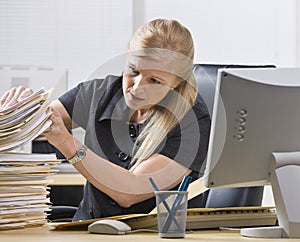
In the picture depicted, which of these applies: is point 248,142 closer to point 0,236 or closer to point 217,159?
point 217,159

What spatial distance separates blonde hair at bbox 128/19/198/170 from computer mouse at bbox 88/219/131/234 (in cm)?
45

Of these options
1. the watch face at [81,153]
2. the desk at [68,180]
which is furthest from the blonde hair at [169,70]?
the desk at [68,180]

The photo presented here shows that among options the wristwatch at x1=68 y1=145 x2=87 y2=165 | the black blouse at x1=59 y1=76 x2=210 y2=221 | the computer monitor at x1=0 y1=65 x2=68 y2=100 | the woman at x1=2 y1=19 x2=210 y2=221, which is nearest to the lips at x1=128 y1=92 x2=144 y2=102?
the woman at x1=2 y1=19 x2=210 y2=221

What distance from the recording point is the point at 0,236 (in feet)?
4.58

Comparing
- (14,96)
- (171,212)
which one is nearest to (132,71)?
(14,96)

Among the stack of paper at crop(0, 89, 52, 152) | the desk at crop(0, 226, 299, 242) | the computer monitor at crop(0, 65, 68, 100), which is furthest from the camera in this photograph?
the computer monitor at crop(0, 65, 68, 100)

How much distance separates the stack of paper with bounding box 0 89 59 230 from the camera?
1.46 m

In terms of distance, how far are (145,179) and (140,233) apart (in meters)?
0.34

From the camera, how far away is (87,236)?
1.39 metres

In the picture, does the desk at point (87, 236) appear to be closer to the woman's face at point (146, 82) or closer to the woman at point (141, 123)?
the woman at point (141, 123)

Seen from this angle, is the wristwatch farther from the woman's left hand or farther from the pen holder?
the pen holder

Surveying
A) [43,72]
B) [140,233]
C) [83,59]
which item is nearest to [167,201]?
[140,233]

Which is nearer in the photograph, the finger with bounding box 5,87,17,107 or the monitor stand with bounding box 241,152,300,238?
the monitor stand with bounding box 241,152,300,238

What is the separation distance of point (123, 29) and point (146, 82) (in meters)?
2.28
